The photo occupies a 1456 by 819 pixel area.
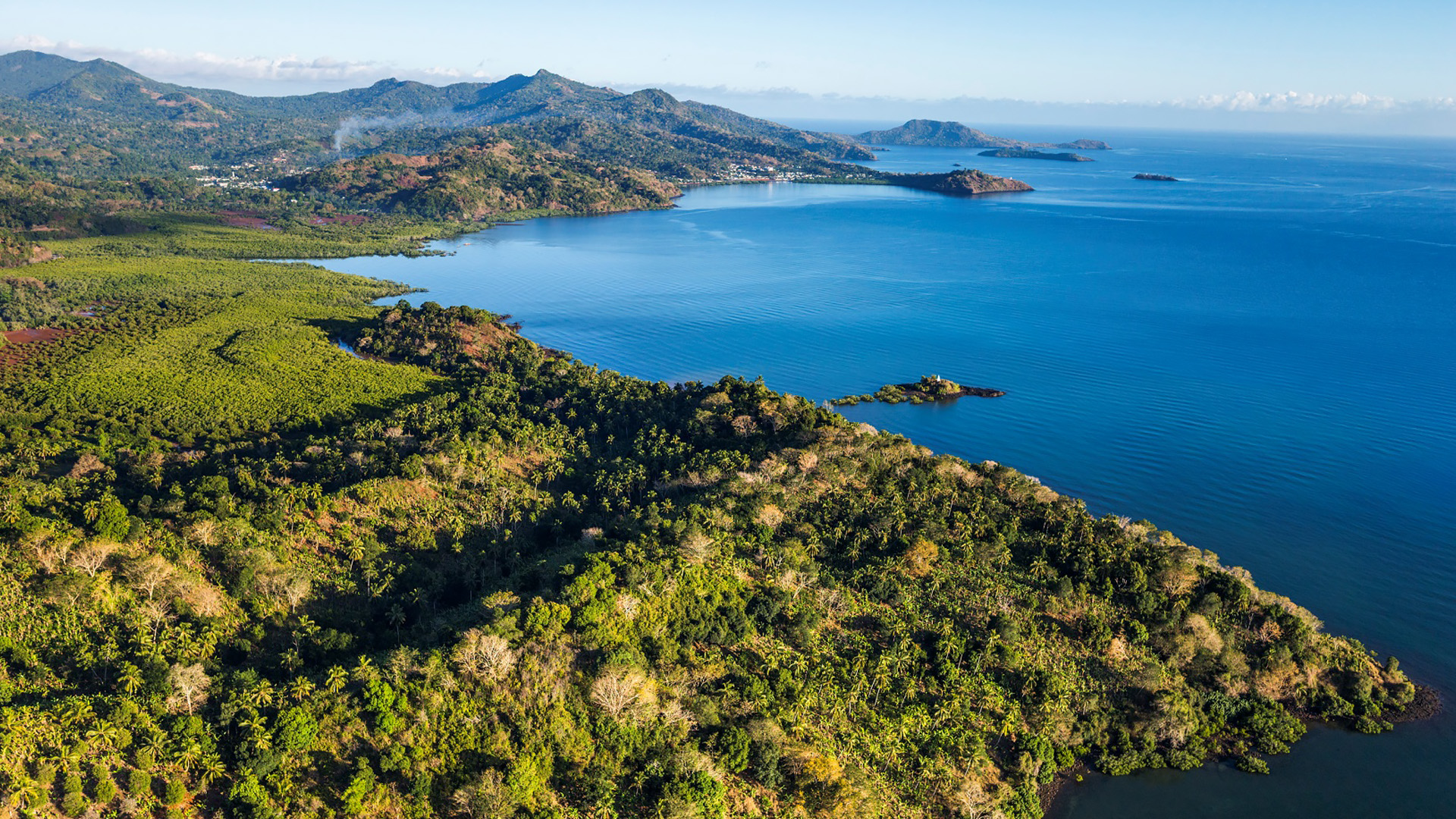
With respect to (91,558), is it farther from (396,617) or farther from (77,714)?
(396,617)

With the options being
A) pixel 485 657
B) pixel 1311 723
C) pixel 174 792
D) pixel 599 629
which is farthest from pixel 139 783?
pixel 1311 723

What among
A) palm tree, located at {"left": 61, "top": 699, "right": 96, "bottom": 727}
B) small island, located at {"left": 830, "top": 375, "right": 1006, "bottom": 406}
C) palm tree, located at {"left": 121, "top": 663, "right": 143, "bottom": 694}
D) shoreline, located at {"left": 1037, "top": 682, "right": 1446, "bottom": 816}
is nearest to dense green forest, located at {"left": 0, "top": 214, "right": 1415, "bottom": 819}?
palm tree, located at {"left": 61, "top": 699, "right": 96, "bottom": 727}

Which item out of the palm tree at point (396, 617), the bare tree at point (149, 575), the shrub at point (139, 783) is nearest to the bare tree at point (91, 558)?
the bare tree at point (149, 575)

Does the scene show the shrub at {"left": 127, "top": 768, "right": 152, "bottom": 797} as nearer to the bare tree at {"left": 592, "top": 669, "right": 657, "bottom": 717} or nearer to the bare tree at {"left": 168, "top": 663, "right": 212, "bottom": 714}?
the bare tree at {"left": 168, "top": 663, "right": 212, "bottom": 714}

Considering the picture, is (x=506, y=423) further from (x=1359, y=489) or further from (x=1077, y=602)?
(x=1359, y=489)

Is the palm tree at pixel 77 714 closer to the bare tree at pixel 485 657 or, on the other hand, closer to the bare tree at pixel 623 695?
the bare tree at pixel 485 657

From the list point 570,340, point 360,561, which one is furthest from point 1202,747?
point 570,340
